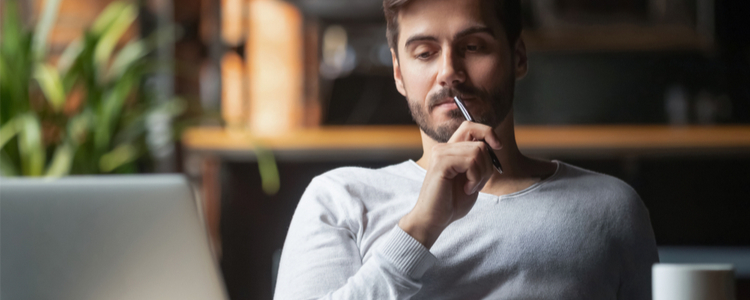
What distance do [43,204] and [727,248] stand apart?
1750 mm

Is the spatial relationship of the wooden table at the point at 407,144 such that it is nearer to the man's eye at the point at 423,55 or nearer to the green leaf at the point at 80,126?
the green leaf at the point at 80,126

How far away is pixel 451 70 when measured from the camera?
2.20 feet

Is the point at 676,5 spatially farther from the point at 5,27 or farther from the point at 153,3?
the point at 5,27

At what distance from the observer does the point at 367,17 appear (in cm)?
308

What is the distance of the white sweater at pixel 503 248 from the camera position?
67cm

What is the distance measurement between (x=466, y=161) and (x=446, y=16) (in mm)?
166

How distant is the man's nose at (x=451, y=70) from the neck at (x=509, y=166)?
0.07m

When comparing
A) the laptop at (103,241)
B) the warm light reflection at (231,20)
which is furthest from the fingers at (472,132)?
the warm light reflection at (231,20)

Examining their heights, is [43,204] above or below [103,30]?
below

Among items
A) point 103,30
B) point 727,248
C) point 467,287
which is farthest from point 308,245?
point 727,248

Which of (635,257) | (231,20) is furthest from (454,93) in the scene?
(231,20)

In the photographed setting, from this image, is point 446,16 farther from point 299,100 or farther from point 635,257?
point 299,100

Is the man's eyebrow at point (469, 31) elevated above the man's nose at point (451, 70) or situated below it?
above

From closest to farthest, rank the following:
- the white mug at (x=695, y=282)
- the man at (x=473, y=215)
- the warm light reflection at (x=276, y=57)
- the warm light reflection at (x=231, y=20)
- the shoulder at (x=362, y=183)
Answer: the white mug at (x=695, y=282), the man at (x=473, y=215), the shoulder at (x=362, y=183), the warm light reflection at (x=231, y=20), the warm light reflection at (x=276, y=57)
